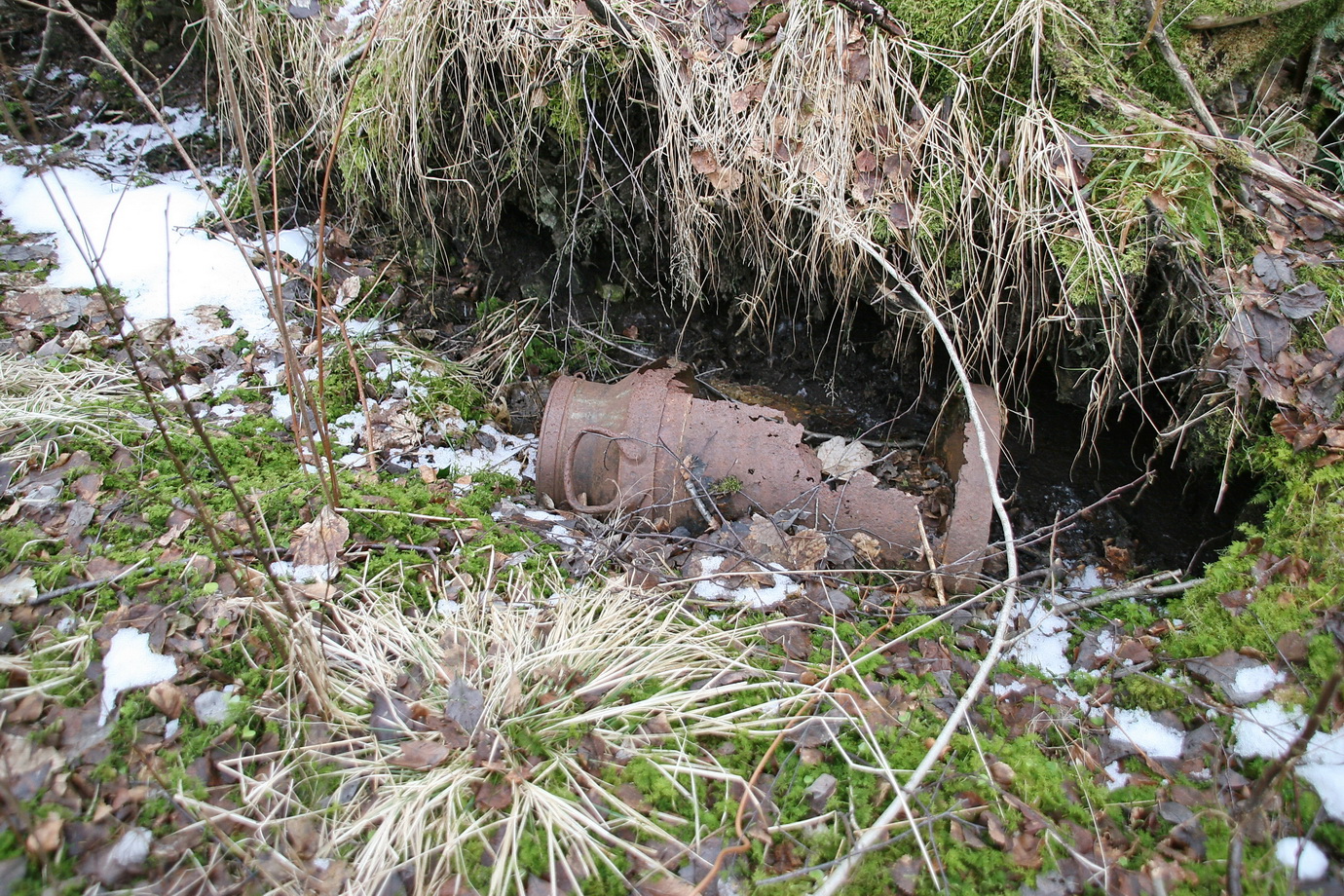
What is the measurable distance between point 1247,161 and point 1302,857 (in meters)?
2.45

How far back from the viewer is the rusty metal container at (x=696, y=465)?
9.13 feet

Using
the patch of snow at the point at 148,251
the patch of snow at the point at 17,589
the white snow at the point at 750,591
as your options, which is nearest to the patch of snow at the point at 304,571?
the patch of snow at the point at 17,589

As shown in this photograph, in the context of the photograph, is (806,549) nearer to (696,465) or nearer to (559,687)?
(696,465)

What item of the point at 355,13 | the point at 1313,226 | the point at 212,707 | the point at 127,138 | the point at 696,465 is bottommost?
the point at 212,707

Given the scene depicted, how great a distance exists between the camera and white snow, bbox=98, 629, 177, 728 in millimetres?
1896

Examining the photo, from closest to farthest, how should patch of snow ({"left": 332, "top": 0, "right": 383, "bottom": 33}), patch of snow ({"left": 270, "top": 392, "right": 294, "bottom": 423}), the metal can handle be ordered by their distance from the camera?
the metal can handle → patch of snow ({"left": 270, "top": 392, "right": 294, "bottom": 423}) → patch of snow ({"left": 332, "top": 0, "right": 383, "bottom": 33})

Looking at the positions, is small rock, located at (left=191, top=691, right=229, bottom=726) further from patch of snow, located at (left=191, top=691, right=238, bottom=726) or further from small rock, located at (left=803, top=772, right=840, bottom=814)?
small rock, located at (left=803, top=772, right=840, bottom=814)

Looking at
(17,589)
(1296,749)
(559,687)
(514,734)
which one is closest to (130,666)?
(17,589)

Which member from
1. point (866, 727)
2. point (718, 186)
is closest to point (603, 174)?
point (718, 186)

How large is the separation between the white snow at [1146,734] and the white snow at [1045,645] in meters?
0.24

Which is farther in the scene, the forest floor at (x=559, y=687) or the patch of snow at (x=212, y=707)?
the patch of snow at (x=212, y=707)

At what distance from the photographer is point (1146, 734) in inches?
85.4

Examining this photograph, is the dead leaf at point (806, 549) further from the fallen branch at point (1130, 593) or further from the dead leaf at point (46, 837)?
the dead leaf at point (46, 837)

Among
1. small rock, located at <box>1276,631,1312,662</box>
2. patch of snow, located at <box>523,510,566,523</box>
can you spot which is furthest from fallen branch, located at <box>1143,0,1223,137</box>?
patch of snow, located at <box>523,510,566,523</box>
